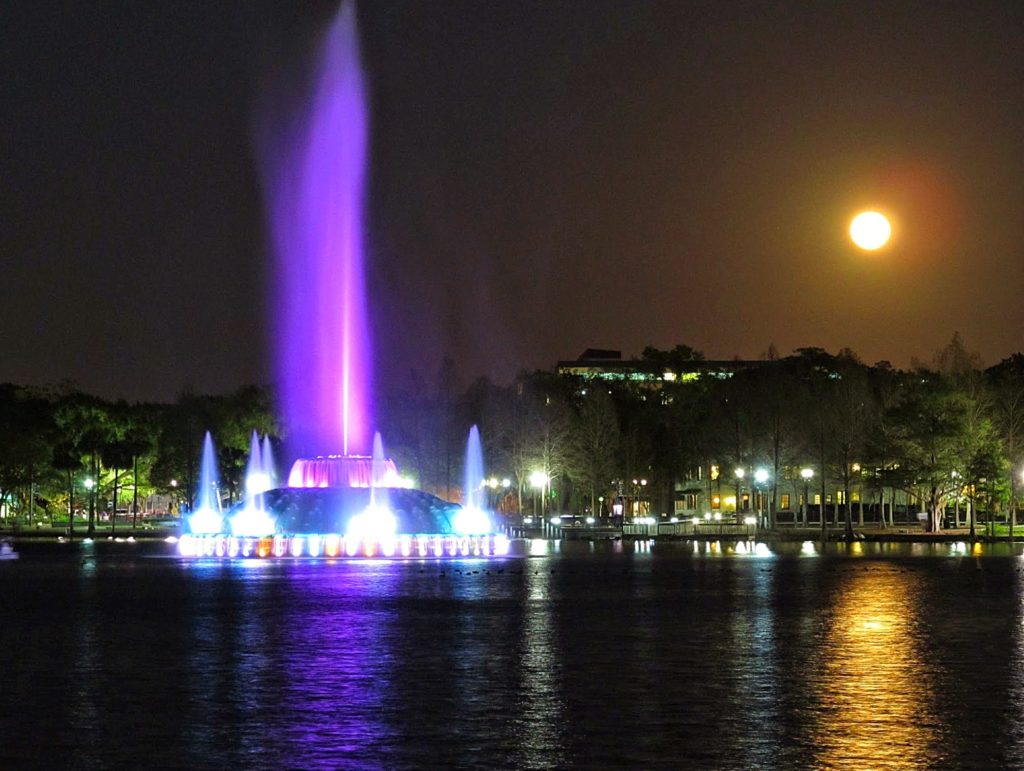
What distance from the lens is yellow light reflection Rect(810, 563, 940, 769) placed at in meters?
14.0

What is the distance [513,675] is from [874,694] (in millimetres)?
4711

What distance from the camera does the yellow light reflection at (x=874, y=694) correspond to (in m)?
14.0

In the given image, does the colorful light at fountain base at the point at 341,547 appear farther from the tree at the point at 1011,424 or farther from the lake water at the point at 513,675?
the tree at the point at 1011,424

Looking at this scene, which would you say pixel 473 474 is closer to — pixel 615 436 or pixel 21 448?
pixel 615 436

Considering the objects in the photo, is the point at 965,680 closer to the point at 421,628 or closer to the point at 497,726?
the point at 497,726

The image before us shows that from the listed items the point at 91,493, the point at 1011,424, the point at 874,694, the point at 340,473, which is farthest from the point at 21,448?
the point at 874,694

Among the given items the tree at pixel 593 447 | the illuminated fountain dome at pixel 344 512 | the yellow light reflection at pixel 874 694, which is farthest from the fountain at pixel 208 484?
the yellow light reflection at pixel 874 694

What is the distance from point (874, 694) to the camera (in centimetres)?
1764

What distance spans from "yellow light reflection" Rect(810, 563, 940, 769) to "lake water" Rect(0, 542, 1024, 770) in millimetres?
51

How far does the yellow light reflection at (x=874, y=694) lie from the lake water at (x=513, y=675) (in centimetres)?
5

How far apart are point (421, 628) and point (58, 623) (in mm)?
7094

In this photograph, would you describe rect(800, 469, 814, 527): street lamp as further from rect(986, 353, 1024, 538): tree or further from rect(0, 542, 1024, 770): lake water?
rect(0, 542, 1024, 770): lake water

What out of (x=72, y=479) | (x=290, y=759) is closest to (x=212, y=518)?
(x=72, y=479)

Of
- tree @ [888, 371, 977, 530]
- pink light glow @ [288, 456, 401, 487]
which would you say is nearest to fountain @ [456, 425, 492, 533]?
pink light glow @ [288, 456, 401, 487]
